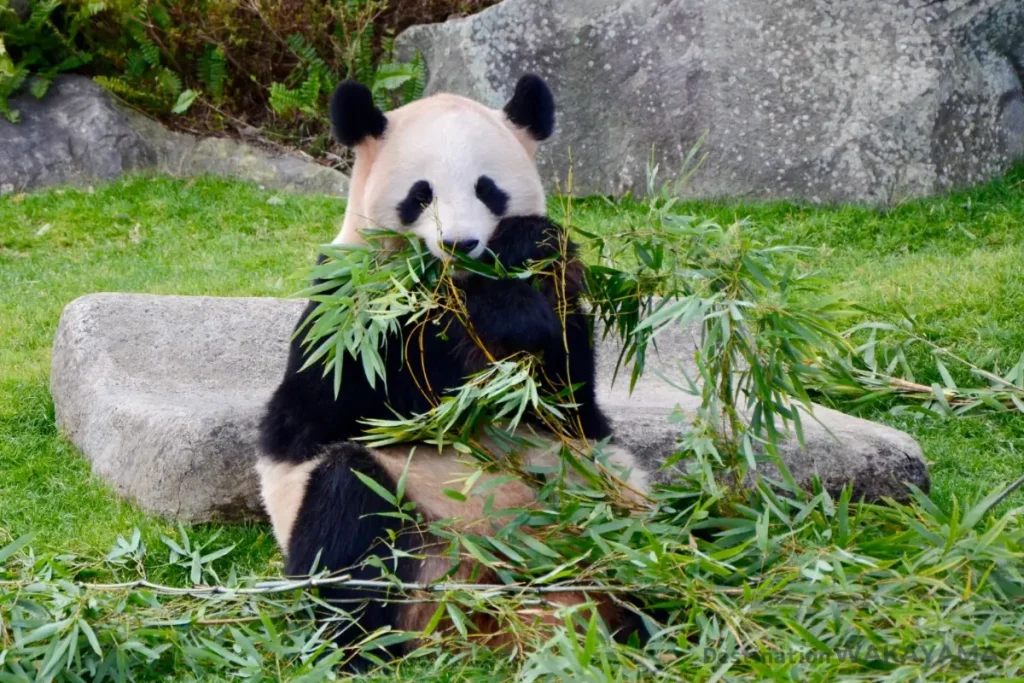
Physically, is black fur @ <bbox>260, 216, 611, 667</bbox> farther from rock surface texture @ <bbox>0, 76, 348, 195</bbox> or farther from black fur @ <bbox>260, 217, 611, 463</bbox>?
rock surface texture @ <bbox>0, 76, 348, 195</bbox>

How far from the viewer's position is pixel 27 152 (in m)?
8.91

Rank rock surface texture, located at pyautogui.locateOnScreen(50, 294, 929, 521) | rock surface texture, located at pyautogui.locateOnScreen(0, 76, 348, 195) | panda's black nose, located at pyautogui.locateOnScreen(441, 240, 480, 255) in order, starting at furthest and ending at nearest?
1. rock surface texture, located at pyautogui.locateOnScreen(0, 76, 348, 195)
2. rock surface texture, located at pyautogui.locateOnScreen(50, 294, 929, 521)
3. panda's black nose, located at pyautogui.locateOnScreen(441, 240, 480, 255)

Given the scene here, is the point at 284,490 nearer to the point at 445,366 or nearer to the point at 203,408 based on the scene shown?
the point at 445,366

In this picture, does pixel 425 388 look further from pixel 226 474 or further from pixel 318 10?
pixel 318 10

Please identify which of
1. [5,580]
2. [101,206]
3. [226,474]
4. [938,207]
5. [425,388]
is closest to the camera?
[5,580]

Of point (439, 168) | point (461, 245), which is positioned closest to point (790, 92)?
point (439, 168)

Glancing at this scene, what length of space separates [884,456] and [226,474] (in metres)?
2.37

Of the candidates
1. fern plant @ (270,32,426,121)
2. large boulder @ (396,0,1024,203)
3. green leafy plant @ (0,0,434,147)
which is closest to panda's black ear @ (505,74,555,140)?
large boulder @ (396,0,1024,203)

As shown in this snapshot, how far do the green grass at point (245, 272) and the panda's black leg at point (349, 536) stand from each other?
72 centimetres

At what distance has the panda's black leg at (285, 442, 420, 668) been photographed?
3.38m

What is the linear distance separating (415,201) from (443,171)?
128mm

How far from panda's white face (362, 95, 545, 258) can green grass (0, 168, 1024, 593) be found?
439mm

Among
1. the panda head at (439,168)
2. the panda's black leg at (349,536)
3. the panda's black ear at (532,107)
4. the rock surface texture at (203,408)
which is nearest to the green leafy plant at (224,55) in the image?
the rock surface texture at (203,408)

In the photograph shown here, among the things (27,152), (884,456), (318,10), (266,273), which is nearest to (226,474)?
(884,456)
